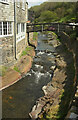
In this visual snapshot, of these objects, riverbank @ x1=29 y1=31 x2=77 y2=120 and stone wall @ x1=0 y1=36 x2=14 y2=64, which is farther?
stone wall @ x1=0 y1=36 x2=14 y2=64

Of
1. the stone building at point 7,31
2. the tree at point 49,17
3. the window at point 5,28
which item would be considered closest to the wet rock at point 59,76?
the stone building at point 7,31

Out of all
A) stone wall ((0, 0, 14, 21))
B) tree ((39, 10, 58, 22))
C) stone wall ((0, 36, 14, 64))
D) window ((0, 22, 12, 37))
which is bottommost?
stone wall ((0, 36, 14, 64))

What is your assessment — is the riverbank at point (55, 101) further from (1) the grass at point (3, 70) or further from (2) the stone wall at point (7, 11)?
(2) the stone wall at point (7, 11)

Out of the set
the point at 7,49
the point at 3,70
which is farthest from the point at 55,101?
the point at 7,49

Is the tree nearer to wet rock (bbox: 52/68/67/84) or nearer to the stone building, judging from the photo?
the stone building

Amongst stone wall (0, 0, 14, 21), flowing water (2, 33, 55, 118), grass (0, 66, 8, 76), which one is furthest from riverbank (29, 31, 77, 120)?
stone wall (0, 0, 14, 21)

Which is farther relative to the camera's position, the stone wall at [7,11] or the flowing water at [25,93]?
the stone wall at [7,11]

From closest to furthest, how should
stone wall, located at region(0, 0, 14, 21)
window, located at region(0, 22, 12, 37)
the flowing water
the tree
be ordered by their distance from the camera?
the flowing water < stone wall, located at region(0, 0, 14, 21) < window, located at region(0, 22, 12, 37) < the tree

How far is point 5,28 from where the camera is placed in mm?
14344

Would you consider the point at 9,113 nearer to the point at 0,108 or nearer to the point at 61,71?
the point at 0,108

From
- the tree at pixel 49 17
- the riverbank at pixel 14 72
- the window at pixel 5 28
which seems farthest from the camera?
the tree at pixel 49 17

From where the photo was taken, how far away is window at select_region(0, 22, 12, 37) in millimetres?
13695

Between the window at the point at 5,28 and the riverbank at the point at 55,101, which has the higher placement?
the window at the point at 5,28

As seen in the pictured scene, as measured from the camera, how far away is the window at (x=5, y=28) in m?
13.7
